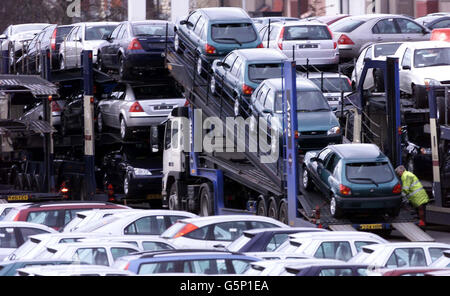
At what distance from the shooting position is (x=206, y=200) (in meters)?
28.3

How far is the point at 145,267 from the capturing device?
41.9 ft

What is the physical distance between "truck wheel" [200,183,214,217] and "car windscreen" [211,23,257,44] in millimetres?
4049

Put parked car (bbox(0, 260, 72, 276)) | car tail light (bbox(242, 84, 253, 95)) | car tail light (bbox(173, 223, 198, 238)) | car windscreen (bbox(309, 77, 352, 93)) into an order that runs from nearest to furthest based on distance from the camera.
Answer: parked car (bbox(0, 260, 72, 276)) → car tail light (bbox(173, 223, 198, 238)) → car tail light (bbox(242, 84, 253, 95)) → car windscreen (bbox(309, 77, 352, 93))

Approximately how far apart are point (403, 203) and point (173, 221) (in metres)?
5.97

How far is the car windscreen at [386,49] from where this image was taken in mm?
32219

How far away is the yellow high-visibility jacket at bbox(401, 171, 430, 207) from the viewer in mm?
23891

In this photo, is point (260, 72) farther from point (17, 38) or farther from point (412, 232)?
point (17, 38)

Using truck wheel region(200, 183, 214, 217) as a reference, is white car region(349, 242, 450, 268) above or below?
above

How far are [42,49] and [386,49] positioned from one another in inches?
406

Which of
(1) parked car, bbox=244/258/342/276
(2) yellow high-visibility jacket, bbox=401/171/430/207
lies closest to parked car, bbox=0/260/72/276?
(1) parked car, bbox=244/258/342/276

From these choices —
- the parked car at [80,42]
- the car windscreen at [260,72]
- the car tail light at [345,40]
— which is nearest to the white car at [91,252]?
the car windscreen at [260,72]

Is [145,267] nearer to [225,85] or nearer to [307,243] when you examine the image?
[307,243]

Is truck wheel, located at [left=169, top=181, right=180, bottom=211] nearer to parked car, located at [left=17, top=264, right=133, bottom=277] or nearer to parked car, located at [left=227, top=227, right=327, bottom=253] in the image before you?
parked car, located at [left=227, top=227, right=327, bottom=253]

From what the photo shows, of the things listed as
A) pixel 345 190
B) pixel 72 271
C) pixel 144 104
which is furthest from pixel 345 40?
pixel 72 271
